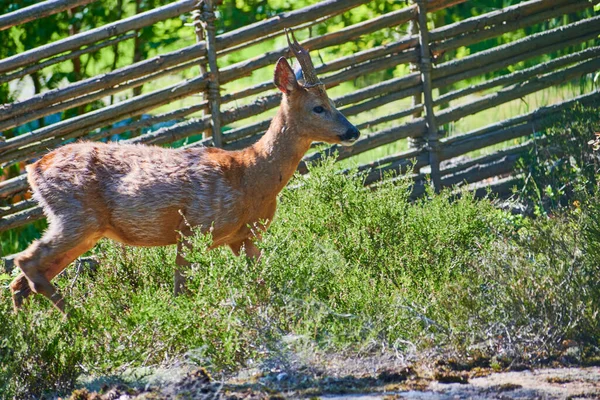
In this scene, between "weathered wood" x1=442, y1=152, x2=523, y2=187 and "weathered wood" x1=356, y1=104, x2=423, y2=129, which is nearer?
"weathered wood" x1=356, y1=104, x2=423, y2=129

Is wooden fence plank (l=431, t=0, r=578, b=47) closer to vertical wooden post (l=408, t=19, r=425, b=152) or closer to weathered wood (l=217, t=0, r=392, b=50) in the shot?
vertical wooden post (l=408, t=19, r=425, b=152)

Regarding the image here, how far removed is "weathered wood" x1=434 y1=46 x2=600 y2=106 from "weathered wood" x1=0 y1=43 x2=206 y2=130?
2939 mm

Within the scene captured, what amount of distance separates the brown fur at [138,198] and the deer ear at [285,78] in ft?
1.91

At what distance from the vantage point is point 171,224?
6.68 m

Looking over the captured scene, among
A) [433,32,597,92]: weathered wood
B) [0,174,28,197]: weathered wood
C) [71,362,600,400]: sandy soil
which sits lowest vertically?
[71,362,600,400]: sandy soil

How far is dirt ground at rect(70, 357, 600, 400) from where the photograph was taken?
14.9ft

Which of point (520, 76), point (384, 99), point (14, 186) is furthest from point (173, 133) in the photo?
point (520, 76)

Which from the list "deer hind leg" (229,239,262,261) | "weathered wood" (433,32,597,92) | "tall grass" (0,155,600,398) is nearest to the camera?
"tall grass" (0,155,600,398)

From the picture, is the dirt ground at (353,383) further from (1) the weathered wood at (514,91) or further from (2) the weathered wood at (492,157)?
(1) the weathered wood at (514,91)

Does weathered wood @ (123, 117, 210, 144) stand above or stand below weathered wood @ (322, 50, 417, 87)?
below

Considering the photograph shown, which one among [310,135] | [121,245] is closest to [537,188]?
[310,135]

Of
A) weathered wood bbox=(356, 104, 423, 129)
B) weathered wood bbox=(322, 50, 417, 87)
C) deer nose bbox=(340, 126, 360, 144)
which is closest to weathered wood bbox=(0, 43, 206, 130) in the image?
weathered wood bbox=(322, 50, 417, 87)

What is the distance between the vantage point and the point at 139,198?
6.62m

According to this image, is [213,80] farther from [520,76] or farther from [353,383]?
[353,383]
